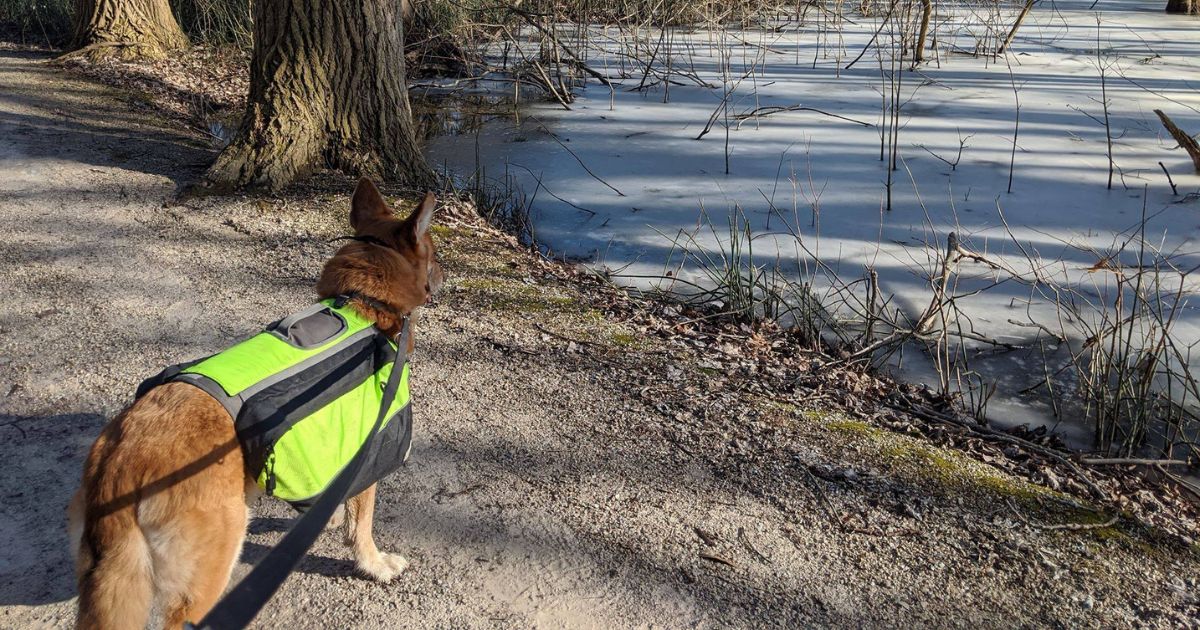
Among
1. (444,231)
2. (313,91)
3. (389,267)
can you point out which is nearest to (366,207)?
(389,267)

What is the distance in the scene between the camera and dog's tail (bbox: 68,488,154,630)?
79.0 inches

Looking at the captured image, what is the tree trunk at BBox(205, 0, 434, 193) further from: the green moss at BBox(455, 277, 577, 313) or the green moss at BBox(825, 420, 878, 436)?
the green moss at BBox(825, 420, 878, 436)

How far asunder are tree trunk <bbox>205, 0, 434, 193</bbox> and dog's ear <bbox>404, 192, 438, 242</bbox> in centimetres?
363

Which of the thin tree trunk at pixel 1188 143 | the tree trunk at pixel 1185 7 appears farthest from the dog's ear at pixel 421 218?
the tree trunk at pixel 1185 7

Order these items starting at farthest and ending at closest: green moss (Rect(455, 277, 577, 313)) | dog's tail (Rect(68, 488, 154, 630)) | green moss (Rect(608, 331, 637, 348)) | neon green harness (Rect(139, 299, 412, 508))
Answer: green moss (Rect(455, 277, 577, 313)), green moss (Rect(608, 331, 637, 348)), neon green harness (Rect(139, 299, 412, 508)), dog's tail (Rect(68, 488, 154, 630))

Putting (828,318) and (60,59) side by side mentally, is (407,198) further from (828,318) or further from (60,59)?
(60,59)

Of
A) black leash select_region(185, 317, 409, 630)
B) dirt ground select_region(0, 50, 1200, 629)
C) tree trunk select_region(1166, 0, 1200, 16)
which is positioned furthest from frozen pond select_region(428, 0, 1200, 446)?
black leash select_region(185, 317, 409, 630)

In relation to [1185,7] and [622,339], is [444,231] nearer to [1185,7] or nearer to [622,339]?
[622,339]

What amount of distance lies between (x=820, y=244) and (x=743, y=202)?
0.97 m

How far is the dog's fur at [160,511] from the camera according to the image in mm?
2039

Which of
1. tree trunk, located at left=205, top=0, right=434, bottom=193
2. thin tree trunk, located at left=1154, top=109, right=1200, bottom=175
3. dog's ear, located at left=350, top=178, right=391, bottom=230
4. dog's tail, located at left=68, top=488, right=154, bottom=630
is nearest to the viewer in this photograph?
dog's tail, located at left=68, top=488, right=154, bottom=630

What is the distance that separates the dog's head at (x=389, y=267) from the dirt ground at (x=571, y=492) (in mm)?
829

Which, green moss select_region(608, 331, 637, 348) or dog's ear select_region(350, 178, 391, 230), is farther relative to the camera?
green moss select_region(608, 331, 637, 348)

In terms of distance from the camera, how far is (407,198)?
6121 millimetres
